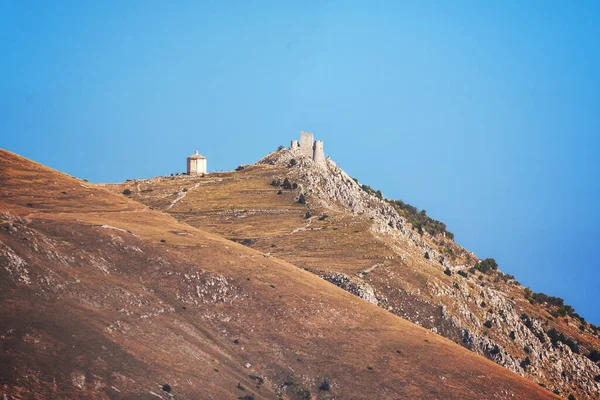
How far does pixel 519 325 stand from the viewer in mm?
144125

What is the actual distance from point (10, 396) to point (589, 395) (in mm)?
97241

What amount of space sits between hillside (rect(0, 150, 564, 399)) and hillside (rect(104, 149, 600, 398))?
619 inches

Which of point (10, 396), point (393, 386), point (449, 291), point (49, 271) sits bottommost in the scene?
point (10, 396)

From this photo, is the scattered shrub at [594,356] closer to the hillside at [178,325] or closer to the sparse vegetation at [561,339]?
the sparse vegetation at [561,339]

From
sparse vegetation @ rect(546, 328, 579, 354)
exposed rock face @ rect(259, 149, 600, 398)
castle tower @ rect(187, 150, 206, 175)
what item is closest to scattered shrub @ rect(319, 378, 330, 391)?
exposed rock face @ rect(259, 149, 600, 398)

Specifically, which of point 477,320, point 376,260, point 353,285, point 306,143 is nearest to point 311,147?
point 306,143

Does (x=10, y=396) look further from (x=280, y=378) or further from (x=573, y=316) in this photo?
(x=573, y=316)

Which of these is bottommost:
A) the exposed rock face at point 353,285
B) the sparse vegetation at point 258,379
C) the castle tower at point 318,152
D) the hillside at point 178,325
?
the sparse vegetation at point 258,379

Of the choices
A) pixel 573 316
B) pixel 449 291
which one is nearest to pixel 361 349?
pixel 449 291

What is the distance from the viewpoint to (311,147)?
197 meters

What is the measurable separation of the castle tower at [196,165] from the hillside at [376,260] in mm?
8567

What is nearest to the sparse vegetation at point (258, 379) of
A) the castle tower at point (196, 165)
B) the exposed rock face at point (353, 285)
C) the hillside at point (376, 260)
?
the exposed rock face at point (353, 285)

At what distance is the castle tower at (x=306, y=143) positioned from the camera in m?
197

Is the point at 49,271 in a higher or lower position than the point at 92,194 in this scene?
lower
